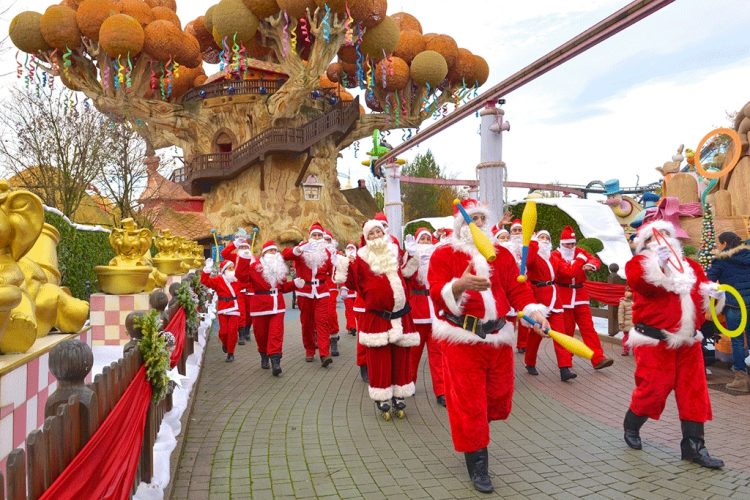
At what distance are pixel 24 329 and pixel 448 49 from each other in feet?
97.1

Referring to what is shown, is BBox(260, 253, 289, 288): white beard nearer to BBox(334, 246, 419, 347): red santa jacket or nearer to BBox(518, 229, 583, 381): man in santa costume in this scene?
BBox(334, 246, 419, 347): red santa jacket

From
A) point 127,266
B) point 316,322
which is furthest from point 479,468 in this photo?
point 316,322

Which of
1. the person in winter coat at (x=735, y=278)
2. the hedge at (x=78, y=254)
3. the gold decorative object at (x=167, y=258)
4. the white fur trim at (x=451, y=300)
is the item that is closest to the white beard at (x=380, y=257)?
the white fur trim at (x=451, y=300)

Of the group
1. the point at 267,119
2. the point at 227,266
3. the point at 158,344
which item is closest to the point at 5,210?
the point at 158,344

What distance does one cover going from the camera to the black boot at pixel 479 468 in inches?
148

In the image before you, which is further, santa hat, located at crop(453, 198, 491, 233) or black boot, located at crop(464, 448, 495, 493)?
santa hat, located at crop(453, 198, 491, 233)

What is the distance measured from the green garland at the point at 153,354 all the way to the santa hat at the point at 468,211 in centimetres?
224

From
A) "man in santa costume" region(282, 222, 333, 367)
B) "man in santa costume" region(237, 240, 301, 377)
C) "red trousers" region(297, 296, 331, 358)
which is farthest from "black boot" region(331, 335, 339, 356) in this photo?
"man in santa costume" region(237, 240, 301, 377)

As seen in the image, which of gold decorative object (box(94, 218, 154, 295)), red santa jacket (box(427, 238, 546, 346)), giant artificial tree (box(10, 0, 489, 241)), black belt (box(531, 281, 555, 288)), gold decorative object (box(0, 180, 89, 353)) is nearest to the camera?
gold decorative object (box(0, 180, 89, 353))

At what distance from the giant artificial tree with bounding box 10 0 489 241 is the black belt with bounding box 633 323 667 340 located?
71.6 feet

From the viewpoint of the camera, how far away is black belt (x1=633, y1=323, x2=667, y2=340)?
4.25 m

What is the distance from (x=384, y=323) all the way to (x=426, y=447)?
1.37 meters

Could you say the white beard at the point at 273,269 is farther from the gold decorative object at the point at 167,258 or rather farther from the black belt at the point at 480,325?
the black belt at the point at 480,325

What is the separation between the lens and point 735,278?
621 cm
